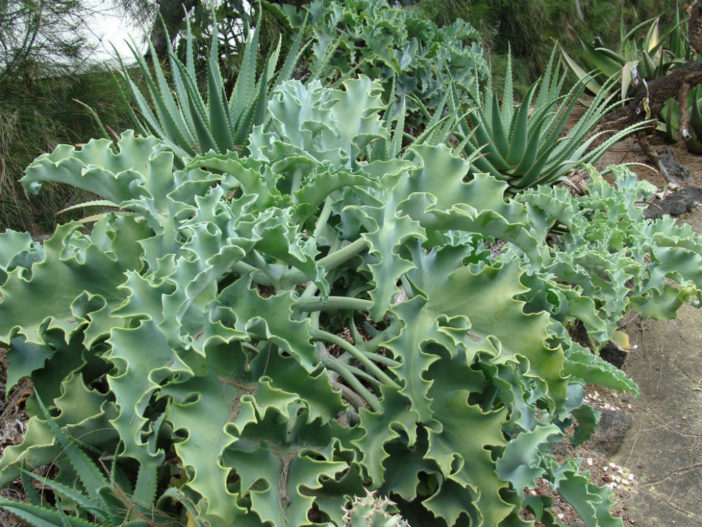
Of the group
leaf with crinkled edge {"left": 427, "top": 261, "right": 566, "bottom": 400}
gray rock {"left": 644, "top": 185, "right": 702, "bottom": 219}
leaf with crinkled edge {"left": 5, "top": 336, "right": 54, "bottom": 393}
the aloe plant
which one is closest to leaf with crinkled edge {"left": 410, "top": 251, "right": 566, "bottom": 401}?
leaf with crinkled edge {"left": 427, "top": 261, "right": 566, "bottom": 400}

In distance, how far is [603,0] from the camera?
5.88 m

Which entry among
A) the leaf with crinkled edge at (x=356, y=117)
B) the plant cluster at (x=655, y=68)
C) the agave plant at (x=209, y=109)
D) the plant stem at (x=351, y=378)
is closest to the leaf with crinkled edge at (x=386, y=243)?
the plant stem at (x=351, y=378)

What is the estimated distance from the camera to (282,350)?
132cm

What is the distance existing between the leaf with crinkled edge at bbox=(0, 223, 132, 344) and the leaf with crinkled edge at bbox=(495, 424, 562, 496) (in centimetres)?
85

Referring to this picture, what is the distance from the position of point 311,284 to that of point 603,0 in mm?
5609

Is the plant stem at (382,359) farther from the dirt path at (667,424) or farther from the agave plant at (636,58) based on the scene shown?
the agave plant at (636,58)

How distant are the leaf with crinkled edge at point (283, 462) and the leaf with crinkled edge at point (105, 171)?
22.2 inches

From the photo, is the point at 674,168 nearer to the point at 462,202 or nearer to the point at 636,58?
the point at 636,58

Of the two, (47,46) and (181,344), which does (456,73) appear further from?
(181,344)

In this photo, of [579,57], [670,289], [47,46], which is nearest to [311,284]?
[670,289]

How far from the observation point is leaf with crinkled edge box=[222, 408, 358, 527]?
107 centimetres

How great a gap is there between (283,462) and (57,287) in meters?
0.60

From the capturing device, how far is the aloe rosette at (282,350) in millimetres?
1095

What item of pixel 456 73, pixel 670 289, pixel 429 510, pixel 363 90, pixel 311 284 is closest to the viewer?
pixel 429 510
